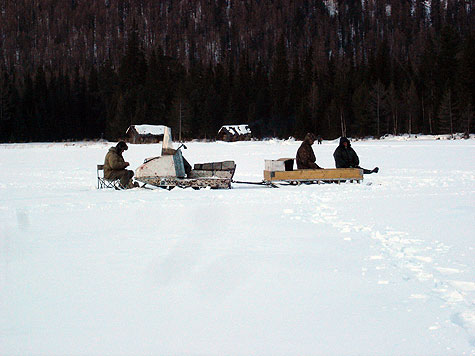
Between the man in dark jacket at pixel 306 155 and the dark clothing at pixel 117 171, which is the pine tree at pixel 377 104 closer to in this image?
the man in dark jacket at pixel 306 155

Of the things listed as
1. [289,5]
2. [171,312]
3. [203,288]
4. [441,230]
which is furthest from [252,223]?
[289,5]

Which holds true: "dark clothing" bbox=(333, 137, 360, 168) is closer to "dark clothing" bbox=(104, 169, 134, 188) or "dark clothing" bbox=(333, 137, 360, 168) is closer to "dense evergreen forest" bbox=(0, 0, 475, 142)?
"dark clothing" bbox=(104, 169, 134, 188)

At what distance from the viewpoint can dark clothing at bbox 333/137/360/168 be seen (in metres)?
15.3

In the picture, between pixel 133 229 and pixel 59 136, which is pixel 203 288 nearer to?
pixel 133 229

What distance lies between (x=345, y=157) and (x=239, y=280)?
1070 cm

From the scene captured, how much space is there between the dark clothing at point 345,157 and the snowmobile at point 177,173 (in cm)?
292

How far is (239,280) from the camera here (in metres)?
5.12

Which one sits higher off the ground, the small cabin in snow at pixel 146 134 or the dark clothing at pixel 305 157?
the small cabin in snow at pixel 146 134

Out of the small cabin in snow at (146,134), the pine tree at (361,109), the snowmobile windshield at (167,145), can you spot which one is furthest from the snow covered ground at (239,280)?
the small cabin in snow at (146,134)

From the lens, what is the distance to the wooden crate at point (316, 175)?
574 inches

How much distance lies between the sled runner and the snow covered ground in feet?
13.6

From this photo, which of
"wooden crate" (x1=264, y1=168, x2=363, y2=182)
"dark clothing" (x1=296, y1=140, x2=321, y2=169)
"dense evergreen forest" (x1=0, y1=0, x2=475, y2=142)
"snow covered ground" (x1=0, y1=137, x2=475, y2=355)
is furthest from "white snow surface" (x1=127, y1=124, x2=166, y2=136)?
"snow covered ground" (x1=0, y1=137, x2=475, y2=355)

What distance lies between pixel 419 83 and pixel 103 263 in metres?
79.4

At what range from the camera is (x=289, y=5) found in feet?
582
